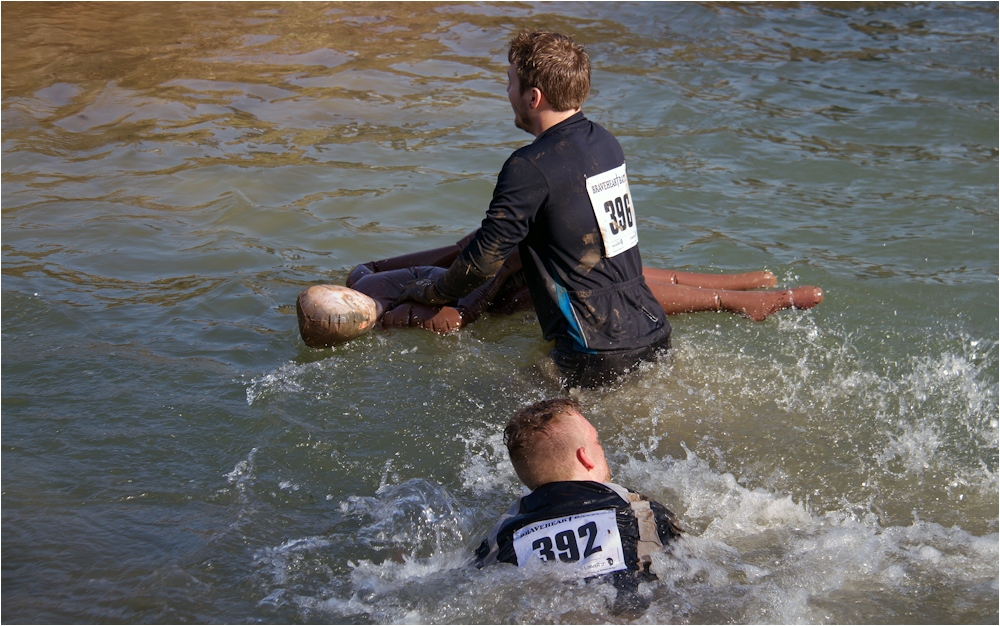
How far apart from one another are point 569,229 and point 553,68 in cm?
75

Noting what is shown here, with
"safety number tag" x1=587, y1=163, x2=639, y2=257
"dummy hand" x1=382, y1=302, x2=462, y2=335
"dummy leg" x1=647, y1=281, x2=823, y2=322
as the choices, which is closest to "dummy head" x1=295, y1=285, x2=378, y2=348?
"dummy hand" x1=382, y1=302, x2=462, y2=335

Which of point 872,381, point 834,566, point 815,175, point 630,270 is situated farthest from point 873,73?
point 834,566

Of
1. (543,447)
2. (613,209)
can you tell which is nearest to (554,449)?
(543,447)

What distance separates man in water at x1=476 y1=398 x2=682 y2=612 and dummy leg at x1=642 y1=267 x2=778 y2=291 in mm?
2636

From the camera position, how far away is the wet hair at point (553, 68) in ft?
14.3

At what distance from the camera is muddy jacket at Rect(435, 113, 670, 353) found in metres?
4.43

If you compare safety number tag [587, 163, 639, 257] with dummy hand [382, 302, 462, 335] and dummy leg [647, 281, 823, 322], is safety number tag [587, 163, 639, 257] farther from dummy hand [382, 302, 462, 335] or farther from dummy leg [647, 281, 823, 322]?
dummy hand [382, 302, 462, 335]

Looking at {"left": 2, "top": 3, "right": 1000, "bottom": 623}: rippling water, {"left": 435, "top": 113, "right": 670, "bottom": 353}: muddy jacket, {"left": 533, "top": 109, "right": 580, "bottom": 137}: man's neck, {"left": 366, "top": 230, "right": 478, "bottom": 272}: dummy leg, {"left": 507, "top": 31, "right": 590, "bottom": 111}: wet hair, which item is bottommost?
{"left": 2, "top": 3, "right": 1000, "bottom": 623}: rippling water

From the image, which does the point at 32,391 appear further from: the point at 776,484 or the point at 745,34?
the point at 745,34

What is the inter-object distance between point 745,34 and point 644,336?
10.1 m

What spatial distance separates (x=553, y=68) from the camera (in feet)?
14.3

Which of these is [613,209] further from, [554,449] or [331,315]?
[331,315]

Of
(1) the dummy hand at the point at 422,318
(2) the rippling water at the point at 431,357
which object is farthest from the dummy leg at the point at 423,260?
(2) the rippling water at the point at 431,357

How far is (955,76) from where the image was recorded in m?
11.5
